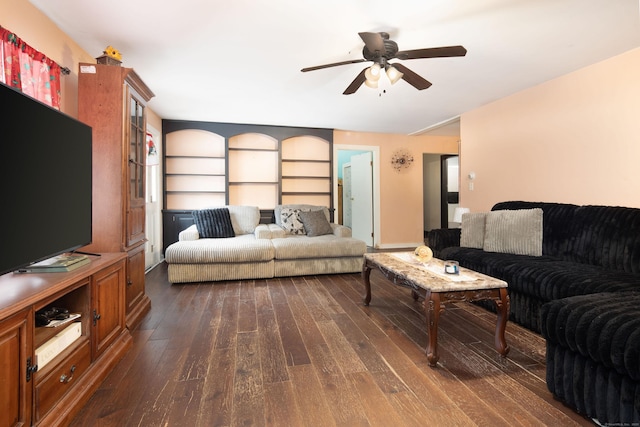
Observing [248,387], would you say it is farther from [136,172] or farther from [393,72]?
[393,72]

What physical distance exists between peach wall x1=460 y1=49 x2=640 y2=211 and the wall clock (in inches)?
67.6

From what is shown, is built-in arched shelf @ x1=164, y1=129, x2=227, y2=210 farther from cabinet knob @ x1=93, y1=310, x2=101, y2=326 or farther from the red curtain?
cabinet knob @ x1=93, y1=310, x2=101, y2=326

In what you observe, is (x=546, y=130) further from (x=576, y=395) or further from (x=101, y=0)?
(x=101, y=0)

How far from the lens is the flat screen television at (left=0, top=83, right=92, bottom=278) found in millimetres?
1147

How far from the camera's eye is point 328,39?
94.8 inches

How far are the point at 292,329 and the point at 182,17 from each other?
239 centimetres

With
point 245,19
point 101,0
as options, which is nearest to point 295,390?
point 245,19

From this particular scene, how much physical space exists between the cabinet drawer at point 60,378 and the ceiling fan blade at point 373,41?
2398 mm

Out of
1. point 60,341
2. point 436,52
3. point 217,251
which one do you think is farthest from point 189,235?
point 436,52

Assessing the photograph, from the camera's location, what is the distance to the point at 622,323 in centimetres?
130

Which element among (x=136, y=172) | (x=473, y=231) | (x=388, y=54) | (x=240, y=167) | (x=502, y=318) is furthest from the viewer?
(x=240, y=167)

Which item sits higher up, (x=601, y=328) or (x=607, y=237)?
(x=607, y=237)

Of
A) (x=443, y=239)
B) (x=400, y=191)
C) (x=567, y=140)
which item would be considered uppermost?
(x=567, y=140)

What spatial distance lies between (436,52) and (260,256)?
275cm
